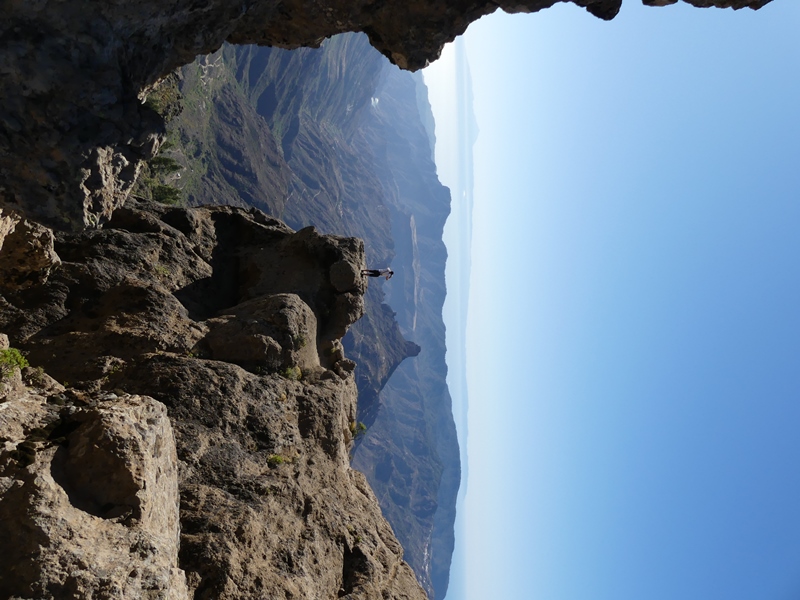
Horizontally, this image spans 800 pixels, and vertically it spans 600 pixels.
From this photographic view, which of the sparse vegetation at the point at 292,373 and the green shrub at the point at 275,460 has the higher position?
the sparse vegetation at the point at 292,373

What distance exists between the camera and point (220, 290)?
74.5 feet

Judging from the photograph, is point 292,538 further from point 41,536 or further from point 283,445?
point 41,536

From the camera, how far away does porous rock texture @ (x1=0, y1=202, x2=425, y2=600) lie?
7.61m

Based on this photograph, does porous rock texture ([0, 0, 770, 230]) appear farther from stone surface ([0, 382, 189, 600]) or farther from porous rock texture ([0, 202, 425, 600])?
porous rock texture ([0, 202, 425, 600])

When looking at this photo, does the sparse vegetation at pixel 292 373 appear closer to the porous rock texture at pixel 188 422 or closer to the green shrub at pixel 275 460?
the porous rock texture at pixel 188 422

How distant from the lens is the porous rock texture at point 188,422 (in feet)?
25.0

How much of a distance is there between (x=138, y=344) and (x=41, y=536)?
953cm

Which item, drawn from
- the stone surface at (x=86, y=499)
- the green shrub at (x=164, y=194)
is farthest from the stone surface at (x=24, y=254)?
the green shrub at (x=164, y=194)

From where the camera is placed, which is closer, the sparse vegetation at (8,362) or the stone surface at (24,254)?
the sparse vegetation at (8,362)

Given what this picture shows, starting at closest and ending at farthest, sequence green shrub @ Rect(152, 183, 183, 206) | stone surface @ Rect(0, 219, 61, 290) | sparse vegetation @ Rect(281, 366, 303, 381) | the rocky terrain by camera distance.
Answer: the rocky terrain
stone surface @ Rect(0, 219, 61, 290)
sparse vegetation @ Rect(281, 366, 303, 381)
green shrub @ Rect(152, 183, 183, 206)

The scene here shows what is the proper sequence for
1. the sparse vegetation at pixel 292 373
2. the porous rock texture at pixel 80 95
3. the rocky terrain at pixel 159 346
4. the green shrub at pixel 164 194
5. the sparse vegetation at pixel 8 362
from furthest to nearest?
the green shrub at pixel 164 194
the sparse vegetation at pixel 292 373
the sparse vegetation at pixel 8 362
the porous rock texture at pixel 80 95
the rocky terrain at pixel 159 346

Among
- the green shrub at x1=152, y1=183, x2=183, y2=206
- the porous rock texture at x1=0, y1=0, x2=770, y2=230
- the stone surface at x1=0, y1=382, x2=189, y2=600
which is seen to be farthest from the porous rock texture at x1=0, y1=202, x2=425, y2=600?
the green shrub at x1=152, y1=183, x2=183, y2=206

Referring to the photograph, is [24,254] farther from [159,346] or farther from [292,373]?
A: [292,373]

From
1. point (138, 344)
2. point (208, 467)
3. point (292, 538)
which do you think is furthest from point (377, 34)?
point (292, 538)
